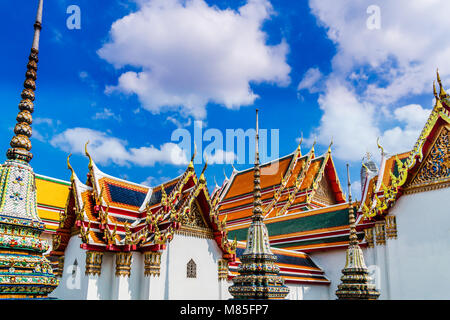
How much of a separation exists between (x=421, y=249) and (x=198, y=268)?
710cm

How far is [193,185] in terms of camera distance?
10.9 metres

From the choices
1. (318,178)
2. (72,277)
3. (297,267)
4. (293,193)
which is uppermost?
(318,178)

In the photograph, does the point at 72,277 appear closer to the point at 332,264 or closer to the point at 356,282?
the point at 356,282

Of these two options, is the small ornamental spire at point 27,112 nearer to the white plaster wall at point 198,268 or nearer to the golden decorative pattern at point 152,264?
the golden decorative pattern at point 152,264

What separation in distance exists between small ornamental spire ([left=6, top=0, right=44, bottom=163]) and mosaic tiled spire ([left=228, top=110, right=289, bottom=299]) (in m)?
2.58

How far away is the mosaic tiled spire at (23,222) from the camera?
272 cm

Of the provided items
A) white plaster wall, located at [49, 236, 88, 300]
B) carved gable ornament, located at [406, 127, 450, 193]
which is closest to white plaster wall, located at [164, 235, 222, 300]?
white plaster wall, located at [49, 236, 88, 300]

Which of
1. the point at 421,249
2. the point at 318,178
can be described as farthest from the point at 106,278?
the point at 318,178

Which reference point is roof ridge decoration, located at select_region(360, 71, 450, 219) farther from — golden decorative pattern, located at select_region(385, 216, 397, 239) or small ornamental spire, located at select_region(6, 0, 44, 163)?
small ornamental spire, located at select_region(6, 0, 44, 163)

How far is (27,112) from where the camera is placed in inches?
133

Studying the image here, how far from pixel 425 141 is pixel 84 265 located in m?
11.0

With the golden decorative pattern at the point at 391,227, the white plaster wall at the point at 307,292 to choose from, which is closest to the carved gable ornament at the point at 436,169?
the golden decorative pattern at the point at 391,227

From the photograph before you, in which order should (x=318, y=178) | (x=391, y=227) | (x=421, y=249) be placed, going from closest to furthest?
1. (x=421, y=249)
2. (x=391, y=227)
3. (x=318, y=178)
